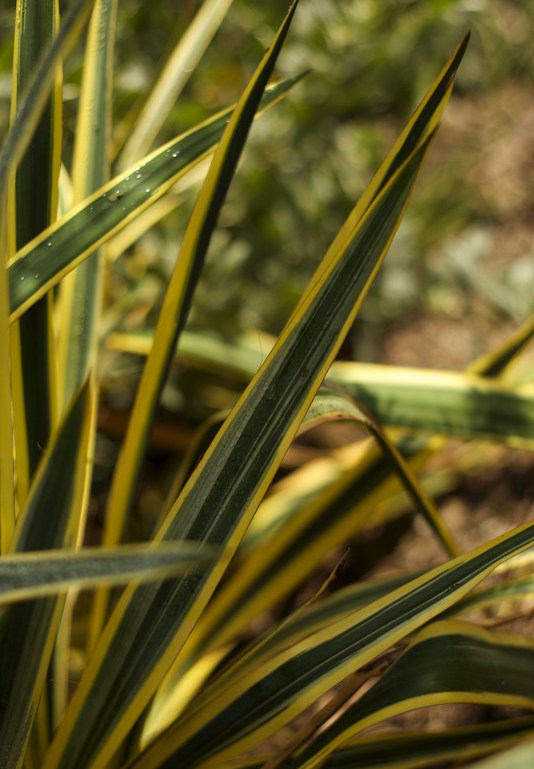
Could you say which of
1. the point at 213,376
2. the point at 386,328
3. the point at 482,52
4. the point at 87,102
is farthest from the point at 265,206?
the point at 482,52

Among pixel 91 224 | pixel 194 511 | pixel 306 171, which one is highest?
pixel 306 171

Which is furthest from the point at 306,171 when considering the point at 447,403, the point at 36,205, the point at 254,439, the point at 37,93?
the point at 37,93

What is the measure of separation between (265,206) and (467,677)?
859mm

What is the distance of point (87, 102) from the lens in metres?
0.75

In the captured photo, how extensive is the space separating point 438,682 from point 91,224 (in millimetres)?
427

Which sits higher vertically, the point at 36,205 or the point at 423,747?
the point at 36,205

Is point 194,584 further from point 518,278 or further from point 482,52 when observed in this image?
point 482,52

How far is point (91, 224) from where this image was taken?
63 centimetres

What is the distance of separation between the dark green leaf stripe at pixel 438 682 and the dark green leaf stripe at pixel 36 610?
Answer: 0.66 ft

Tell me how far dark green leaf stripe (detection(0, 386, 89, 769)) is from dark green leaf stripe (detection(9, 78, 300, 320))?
97 mm

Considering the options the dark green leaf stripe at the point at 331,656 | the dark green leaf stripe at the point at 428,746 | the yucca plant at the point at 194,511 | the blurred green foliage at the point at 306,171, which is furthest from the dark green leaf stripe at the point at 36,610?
the blurred green foliage at the point at 306,171

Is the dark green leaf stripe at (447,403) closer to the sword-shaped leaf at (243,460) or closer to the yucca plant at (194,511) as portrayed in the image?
the yucca plant at (194,511)

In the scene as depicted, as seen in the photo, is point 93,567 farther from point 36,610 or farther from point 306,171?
point 306,171

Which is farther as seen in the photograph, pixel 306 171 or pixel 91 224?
pixel 306 171
